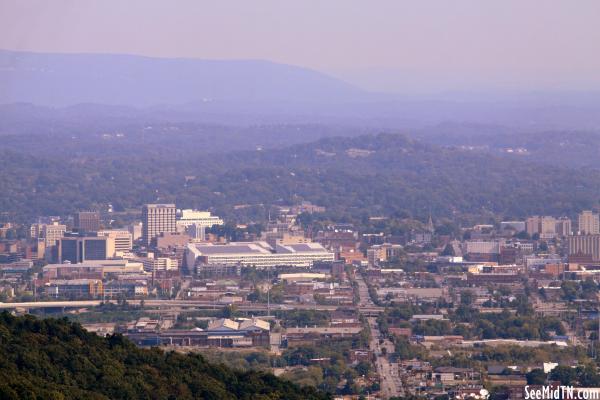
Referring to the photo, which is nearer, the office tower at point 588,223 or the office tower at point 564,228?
the office tower at point 588,223

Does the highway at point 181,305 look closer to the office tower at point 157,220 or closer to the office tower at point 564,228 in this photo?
the office tower at point 157,220

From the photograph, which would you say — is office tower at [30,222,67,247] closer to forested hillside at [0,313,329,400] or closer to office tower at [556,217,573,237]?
office tower at [556,217,573,237]

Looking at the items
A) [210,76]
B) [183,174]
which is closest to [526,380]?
[183,174]

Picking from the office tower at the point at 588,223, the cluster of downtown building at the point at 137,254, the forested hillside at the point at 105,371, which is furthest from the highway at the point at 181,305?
the office tower at the point at 588,223

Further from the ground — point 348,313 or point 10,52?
point 10,52

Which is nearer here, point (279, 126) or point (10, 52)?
point (10, 52)

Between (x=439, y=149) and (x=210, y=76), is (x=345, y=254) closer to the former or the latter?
(x=439, y=149)

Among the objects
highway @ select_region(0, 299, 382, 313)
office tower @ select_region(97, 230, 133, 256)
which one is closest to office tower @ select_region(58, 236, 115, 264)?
office tower @ select_region(97, 230, 133, 256)
